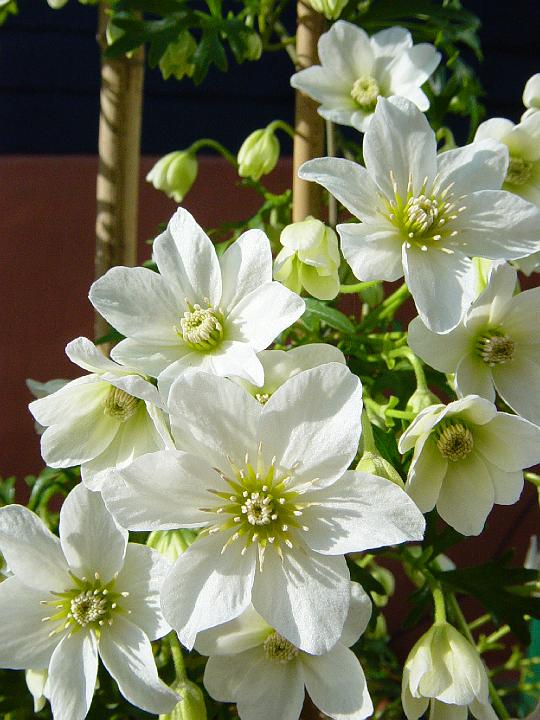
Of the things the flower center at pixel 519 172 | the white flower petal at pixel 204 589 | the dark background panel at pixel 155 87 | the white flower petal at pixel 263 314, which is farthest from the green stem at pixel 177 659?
the dark background panel at pixel 155 87

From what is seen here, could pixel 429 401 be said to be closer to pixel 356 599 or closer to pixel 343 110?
pixel 356 599

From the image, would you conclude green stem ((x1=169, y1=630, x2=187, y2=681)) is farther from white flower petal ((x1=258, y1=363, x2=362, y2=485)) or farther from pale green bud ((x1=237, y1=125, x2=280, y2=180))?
pale green bud ((x1=237, y1=125, x2=280, y2=180))

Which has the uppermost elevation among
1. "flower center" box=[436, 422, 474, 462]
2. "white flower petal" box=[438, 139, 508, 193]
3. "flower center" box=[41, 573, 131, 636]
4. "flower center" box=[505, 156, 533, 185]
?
"white flower petal" box=[438, 139, 508, 193]

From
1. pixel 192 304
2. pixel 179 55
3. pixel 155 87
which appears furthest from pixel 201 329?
pixel 155 87

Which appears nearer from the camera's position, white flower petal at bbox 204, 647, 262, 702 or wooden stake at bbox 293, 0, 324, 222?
white flower petal at bbox 204, 647, 262, 702

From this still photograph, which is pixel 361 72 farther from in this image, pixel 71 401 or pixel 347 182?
Result: pixel 71 401

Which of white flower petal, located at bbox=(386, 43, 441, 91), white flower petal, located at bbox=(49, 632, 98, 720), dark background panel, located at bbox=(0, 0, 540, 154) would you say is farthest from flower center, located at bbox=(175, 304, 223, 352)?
dark background panel, located at bbox=(0, 0, 540, 154)

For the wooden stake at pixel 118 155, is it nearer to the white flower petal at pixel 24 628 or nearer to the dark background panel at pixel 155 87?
the white flower petal at pixel 24 628
